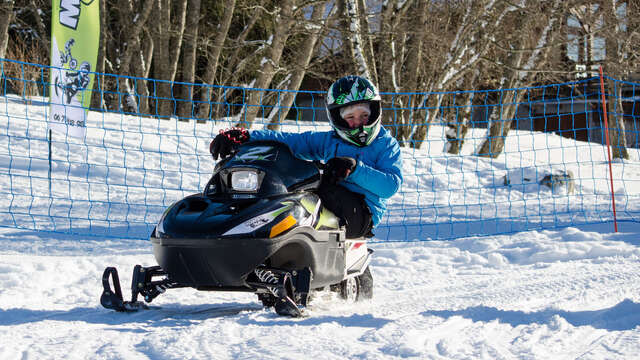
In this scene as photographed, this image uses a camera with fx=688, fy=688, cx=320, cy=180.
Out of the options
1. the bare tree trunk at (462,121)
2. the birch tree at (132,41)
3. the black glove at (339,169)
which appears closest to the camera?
the black glove at (339,169)

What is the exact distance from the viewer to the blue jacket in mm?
3959

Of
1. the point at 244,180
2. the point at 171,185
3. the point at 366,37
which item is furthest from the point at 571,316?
the point at 366,37

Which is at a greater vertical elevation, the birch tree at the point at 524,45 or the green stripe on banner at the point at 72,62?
the birch tree at the point at 524,45

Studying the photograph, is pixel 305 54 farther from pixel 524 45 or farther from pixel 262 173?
pixel 262 173

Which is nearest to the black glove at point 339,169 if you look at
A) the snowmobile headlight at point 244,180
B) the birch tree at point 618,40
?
the snowmobile headlight at point 244,180

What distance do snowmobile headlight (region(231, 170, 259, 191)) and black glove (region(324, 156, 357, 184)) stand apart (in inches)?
16.3

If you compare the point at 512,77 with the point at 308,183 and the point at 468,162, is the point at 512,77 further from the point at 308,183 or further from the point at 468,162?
the point at 308,183

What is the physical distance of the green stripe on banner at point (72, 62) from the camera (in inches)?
300

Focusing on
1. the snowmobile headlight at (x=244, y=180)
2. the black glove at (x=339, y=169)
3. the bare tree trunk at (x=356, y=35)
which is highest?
the bare tree trunk at (x=356, y=35)

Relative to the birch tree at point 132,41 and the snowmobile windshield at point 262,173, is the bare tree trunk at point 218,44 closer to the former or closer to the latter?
the birch tree at point 132,41

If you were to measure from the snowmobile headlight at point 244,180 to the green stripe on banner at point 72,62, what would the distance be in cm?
468

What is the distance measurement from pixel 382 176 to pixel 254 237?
1017mm

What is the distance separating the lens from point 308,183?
148 inches

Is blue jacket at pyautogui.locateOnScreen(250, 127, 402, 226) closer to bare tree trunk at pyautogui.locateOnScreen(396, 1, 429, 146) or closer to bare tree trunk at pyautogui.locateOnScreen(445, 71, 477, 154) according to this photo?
bare tree trunk at pyautogui.locateOnScreen(396, 1, 429, 146)
